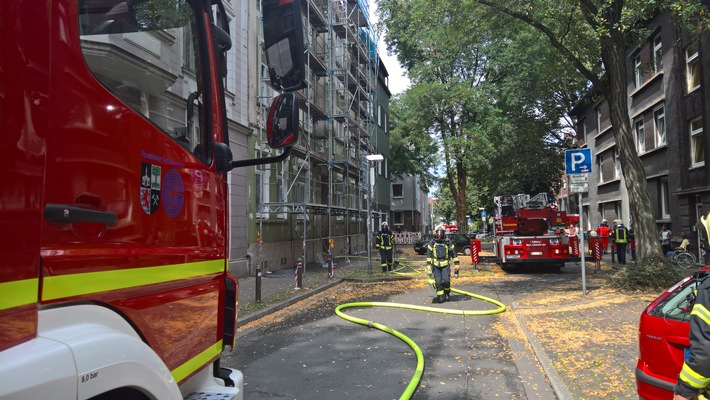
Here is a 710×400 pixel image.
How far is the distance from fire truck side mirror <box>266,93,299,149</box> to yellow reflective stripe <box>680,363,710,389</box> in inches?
90.3

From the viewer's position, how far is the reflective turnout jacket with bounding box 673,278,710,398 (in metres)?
2.22

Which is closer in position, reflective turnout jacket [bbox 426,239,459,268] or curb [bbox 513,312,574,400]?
curb [bbox 513,312,574,400]

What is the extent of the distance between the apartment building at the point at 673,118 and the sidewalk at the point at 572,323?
511 cm

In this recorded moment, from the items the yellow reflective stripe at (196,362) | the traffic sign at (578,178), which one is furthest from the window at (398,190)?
the yellow reflective stripe at (196,362)

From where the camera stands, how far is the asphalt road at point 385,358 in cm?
488

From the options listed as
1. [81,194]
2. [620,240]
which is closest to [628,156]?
[620,240]

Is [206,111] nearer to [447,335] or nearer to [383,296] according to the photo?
[447,335]

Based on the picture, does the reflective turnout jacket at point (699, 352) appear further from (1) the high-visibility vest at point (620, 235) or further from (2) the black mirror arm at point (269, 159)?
(1) the high-visibility vest at point (620, 235)

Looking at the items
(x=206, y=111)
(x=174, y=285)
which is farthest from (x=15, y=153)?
(x=206, y=111)

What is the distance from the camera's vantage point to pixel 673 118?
59.3 ft

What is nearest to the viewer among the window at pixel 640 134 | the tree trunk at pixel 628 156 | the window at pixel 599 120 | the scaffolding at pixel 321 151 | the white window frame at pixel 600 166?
the tree trunk at pixel 628 156

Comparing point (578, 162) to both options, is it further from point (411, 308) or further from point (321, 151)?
point (321, 151)

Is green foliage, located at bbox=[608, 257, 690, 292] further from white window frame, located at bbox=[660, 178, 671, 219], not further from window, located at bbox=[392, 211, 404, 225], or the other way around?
window, located at bbox=[392, 211, 404, 225]

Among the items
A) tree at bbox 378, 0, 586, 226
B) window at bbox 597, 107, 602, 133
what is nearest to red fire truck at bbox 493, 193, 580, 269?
tree at bbox 378, 0, 586, 226
